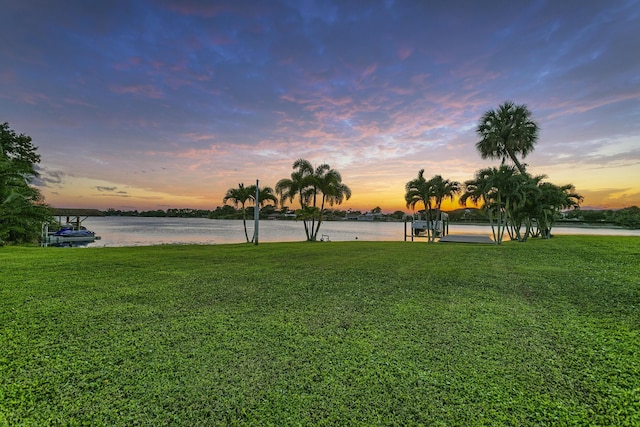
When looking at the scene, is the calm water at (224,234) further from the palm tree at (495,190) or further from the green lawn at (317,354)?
the green lawn at (317,354)

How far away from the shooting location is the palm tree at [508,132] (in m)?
24.3

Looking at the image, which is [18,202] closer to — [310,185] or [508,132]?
[310,185]

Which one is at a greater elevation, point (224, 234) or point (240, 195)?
point (240, 195)

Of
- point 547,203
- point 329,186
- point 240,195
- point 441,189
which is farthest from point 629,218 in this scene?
point 240,195

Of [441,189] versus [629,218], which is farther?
[629,218]

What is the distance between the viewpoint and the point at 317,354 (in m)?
2.96

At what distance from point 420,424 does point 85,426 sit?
229 cm

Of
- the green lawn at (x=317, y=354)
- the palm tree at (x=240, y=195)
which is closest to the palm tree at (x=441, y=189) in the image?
the palm tree at (x=240, y=195)

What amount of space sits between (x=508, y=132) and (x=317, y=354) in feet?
92.2

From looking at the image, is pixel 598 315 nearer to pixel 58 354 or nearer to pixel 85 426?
pixel 85 426

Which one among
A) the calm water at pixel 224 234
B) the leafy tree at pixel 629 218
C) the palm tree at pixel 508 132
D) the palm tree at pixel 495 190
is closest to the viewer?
the palm tree at pixel 495 190

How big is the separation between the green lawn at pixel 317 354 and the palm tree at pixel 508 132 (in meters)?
22.2

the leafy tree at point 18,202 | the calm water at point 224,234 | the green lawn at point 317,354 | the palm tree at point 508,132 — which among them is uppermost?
the palm tree at point 508,132

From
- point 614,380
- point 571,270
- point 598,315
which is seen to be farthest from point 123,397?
point 571,270
